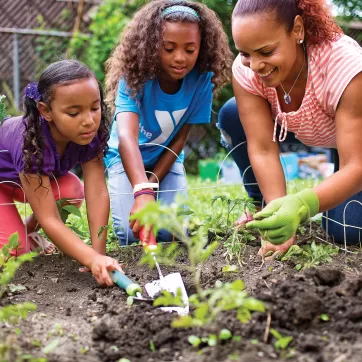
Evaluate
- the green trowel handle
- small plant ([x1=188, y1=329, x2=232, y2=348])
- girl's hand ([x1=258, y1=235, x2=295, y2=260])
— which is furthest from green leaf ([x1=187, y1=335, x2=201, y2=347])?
girl's hand ([x1=258, y1=235, x2=295, y2=260])

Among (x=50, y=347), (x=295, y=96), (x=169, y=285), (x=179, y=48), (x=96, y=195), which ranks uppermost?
(x=179, y=48)

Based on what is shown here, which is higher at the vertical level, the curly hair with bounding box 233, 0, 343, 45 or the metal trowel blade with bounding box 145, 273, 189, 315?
the curly hair with bounding box 233, 0, 343, 45

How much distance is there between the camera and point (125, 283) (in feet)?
7.29

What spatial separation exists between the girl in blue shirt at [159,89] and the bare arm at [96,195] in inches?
5.5

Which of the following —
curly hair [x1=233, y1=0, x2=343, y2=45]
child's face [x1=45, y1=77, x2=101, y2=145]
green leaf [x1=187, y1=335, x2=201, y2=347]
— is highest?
curly hair [x1=233, y1=0, x2=343, y2=45]

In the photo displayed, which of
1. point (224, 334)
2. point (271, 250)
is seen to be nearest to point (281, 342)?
point (224, 334)

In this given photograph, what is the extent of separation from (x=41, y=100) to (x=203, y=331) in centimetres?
129

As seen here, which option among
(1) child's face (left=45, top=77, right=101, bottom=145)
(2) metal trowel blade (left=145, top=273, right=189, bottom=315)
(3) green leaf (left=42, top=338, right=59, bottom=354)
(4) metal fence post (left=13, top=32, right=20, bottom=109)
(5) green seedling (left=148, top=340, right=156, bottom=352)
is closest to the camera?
(3) green leaf (left=42, top=338, right=59, bottom=354)

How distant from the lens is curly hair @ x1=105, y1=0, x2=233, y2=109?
9.52ft

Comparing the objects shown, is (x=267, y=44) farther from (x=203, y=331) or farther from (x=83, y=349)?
(x=83, y=349)

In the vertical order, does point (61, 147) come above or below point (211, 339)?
above

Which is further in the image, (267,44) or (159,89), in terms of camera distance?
(159,89)

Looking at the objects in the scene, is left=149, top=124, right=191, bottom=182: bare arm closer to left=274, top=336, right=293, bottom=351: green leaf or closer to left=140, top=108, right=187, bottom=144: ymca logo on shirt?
left=140, top=108, right=187, bottom=144: ymca logo on shirt

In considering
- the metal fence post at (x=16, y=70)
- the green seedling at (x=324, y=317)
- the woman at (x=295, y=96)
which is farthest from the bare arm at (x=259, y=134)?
the metal fence post at (x=16, y=70)
